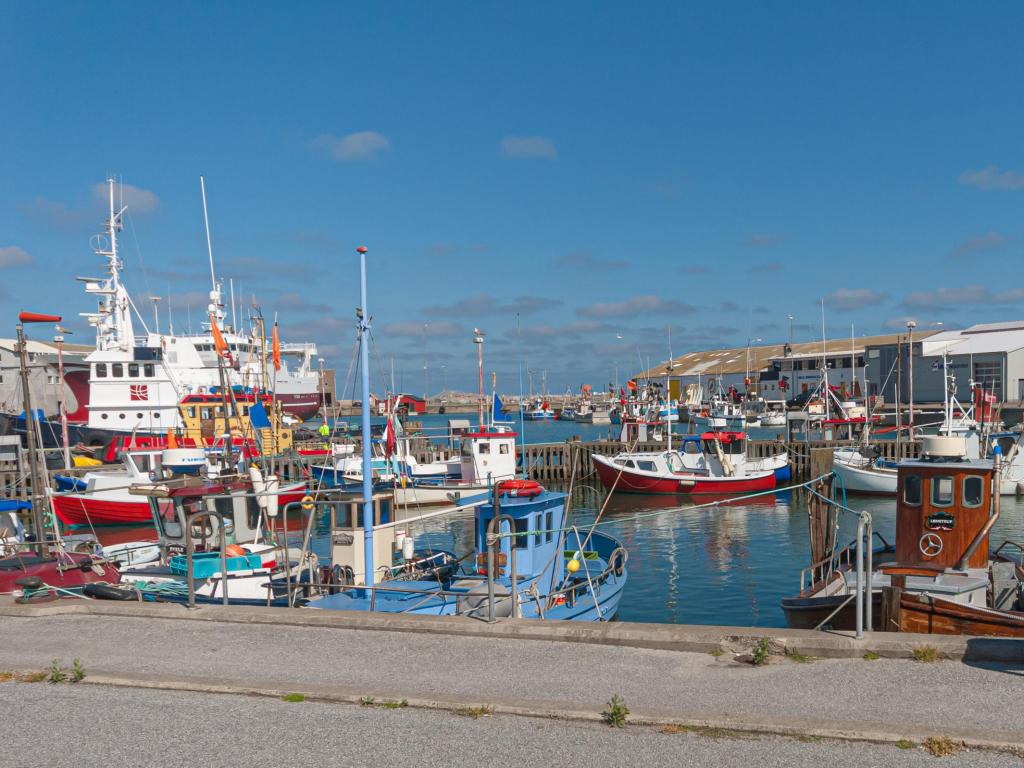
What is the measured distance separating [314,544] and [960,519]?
73.9 feet

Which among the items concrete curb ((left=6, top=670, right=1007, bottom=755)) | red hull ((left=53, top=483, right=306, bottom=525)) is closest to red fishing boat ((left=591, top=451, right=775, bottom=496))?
red hull ((left=53, top=483, right=306, bottom=525))

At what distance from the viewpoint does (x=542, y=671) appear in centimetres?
826

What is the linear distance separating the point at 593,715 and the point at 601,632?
→ 2070 mm

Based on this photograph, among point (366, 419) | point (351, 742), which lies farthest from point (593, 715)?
point (366, 419)

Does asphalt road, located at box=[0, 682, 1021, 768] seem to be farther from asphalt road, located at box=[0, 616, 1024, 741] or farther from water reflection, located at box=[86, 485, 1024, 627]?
water reflection, located at box=[86, 485, 1024, 627]

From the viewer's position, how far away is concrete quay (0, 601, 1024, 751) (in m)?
6.95

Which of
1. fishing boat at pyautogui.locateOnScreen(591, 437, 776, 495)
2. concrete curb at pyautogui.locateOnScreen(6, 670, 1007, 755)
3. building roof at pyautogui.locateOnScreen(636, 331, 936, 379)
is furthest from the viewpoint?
building roof at pyautogui.locateOnScreen(636, 331, 936, 379)

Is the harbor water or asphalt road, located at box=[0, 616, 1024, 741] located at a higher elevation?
asphalt road, located at box=[0, 616, 1024, 741]

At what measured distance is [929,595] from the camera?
11.8 m

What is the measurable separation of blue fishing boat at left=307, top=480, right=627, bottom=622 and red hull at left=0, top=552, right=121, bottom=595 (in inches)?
200

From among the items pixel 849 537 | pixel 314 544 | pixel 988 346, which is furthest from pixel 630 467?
pixel 988 346

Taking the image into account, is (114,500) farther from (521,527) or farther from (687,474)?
(687,474)

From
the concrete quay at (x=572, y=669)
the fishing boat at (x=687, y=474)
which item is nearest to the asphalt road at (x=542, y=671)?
the concrete quay at (x=572, y=669)

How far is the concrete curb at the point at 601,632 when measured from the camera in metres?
8.21
